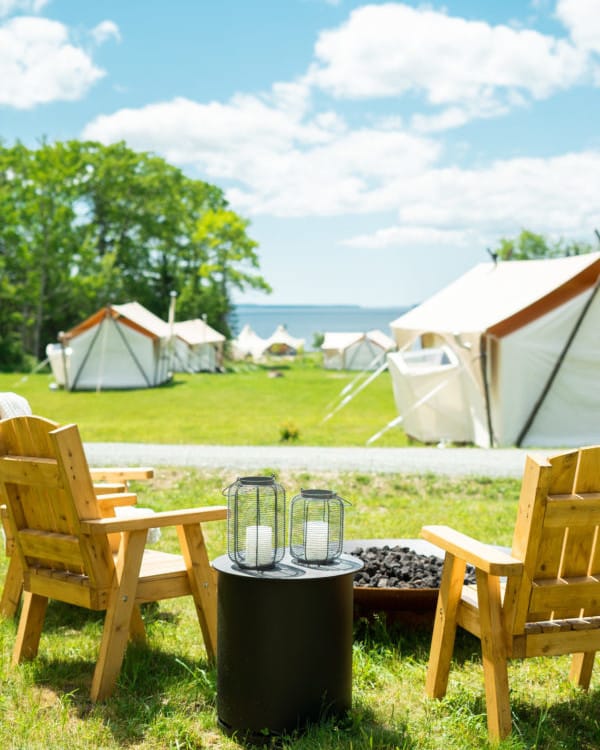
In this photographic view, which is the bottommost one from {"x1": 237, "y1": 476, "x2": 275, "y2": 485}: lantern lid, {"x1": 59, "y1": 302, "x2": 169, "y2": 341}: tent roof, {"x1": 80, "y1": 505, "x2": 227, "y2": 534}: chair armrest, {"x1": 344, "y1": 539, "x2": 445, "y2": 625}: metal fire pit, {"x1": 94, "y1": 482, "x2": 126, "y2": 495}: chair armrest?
{"x1": 344, "y1": 539, "x2": 445, "y2": 625}: metal fire pit

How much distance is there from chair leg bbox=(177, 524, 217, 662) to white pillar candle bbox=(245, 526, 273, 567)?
0.71 m

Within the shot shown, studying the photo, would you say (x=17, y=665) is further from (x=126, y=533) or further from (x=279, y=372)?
(x=279, y=372)

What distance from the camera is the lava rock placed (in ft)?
14.4

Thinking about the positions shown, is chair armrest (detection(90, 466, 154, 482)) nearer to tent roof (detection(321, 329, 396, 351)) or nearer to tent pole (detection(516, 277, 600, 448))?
tent pole (detection(516, 277, 600, 448))

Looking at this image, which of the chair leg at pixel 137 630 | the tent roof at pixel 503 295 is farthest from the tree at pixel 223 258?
the chair leg at pixel 137 630

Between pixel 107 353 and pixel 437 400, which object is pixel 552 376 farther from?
pixel 107 353

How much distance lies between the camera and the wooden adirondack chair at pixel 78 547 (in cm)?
349

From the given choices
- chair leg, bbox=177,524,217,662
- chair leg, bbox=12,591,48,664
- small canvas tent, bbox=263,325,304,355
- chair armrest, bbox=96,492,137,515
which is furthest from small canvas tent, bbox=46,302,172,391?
chair leg, bbox=177,524,217,662

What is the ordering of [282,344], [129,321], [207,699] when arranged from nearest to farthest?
1. [207,699]
2. [129,321]
3. [282,344]

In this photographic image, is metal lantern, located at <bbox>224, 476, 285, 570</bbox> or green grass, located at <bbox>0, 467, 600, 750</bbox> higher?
metal lantern, located at <bbox>224, 476, 285, 570</bbox>

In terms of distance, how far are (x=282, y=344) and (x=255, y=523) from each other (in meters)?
46.5

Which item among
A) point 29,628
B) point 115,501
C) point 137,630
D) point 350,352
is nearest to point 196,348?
point 350,352

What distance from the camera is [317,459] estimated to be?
386 inches

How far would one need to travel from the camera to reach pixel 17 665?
3.89 meters
